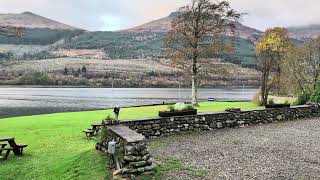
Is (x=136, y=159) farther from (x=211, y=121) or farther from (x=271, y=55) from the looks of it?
(x=271, y=55)

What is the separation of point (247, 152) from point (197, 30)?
117 ft

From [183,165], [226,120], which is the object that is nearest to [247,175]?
[183,165]

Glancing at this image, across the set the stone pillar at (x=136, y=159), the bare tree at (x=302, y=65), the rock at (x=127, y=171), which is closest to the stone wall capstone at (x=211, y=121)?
the stone pillar at (x=136, y=159)

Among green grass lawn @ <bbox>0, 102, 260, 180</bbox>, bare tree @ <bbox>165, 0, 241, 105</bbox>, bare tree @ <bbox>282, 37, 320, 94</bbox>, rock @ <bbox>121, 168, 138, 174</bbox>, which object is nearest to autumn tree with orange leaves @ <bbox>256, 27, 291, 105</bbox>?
bare tree @ <bbox>282, 37, 320, 94</bbox>

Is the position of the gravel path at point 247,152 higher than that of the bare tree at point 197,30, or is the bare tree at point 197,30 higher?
the bare tree at point 197,30

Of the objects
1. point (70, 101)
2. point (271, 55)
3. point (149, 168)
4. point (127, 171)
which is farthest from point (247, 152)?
point (70, 101)

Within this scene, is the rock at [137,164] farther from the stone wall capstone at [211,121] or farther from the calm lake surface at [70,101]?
the calm lake surface at [70,101]

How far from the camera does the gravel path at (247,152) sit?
15312 millimetres

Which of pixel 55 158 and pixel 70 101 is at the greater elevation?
pixel 55 158

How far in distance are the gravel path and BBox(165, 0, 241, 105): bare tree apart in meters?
27.9

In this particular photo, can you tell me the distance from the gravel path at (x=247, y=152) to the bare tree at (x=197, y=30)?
91.5 ft

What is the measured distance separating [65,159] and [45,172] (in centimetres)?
147

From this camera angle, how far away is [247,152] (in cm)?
1870

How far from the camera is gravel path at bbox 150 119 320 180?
15.3 metres
